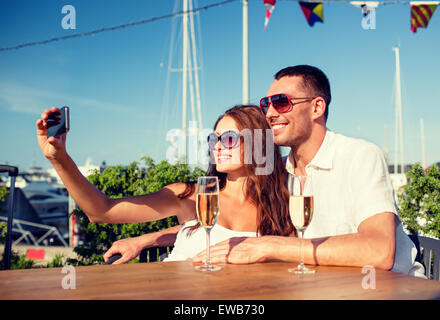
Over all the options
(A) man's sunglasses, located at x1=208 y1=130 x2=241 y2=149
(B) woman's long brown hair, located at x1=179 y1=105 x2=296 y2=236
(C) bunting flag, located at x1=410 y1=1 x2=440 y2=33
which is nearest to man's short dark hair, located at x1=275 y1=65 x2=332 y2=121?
(B) woman's long brown hair, located at x1=179 y1=105 x2=296 y2=236

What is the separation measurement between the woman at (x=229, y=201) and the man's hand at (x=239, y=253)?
64 centimetres

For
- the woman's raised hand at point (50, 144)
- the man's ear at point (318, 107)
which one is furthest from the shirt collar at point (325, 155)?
the woman's raised hand at point (50, 144)

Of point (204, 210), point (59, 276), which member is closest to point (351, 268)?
point (204, 210)

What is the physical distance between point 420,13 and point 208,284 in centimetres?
686

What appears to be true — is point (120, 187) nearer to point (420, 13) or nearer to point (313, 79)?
point (313, 79)

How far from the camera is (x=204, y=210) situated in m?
1.60

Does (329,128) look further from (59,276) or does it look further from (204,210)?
(59,276)

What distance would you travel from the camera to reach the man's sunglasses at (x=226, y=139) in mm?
2584

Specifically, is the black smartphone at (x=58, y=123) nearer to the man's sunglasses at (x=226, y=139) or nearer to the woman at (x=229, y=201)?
the woman at (x=229, y=201)

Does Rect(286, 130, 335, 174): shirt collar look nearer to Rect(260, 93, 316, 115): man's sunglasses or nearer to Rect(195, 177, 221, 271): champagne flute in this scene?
Rect(260, 93, 316, 115): man's sunglasses

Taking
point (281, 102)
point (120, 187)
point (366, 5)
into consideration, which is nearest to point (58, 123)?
point (281, 102)

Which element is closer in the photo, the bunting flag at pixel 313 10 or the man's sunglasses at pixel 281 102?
the man's sunglasses at pixel 281 102

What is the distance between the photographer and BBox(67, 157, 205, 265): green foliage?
4465mm
